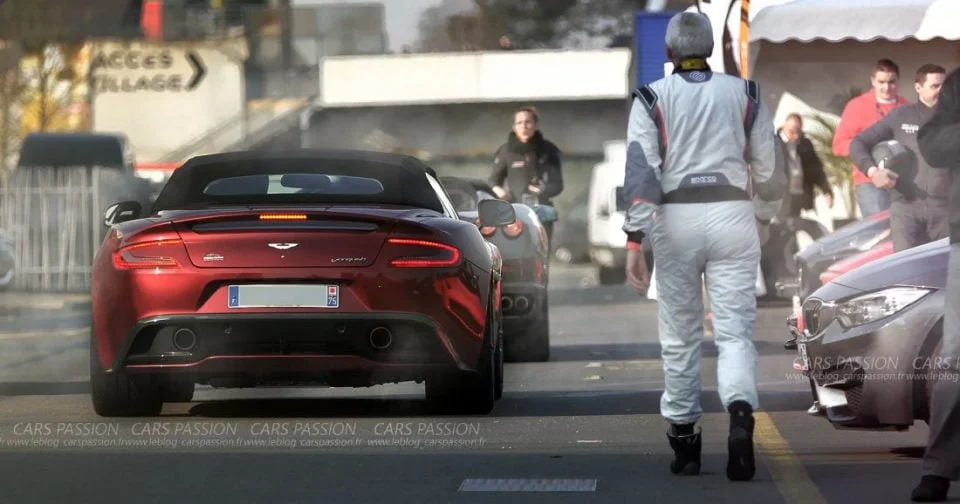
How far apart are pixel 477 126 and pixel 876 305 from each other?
4518 centimetres

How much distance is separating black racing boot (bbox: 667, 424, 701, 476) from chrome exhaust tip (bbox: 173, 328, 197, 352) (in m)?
2.40

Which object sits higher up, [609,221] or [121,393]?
[121,393]

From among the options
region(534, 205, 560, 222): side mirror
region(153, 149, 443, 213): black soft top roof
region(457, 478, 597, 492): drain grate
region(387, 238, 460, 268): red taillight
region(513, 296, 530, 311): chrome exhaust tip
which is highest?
region(153, 149, 443, 213): black soft top roof

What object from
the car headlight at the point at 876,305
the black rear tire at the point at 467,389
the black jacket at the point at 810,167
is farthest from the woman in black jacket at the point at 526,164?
the car headlight at the point at 876,305

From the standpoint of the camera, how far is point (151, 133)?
64.1 metres

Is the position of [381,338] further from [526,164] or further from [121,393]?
[526,164]

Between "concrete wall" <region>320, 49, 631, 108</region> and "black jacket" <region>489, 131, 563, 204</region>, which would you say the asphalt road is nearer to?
"black jacket" <region>489, 131, 563, 204</region>

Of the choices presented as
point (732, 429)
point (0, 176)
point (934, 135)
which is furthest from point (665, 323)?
point (0, 176)

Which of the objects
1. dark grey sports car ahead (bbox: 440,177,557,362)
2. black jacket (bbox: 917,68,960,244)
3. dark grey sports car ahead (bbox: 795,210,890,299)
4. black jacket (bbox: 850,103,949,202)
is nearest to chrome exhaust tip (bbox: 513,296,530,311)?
dark grey sports car ahead (bbox: 440,177,557,362)

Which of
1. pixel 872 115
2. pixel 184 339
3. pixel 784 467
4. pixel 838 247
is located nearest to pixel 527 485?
pixel 784 467

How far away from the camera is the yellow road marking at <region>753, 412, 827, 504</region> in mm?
6964

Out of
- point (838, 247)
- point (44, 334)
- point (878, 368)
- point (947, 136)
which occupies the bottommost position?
point (44, 334)

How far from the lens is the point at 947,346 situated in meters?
6.80

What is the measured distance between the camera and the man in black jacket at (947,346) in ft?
21.9
